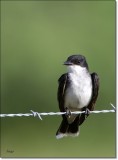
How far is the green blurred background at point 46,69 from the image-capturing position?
1194 cm

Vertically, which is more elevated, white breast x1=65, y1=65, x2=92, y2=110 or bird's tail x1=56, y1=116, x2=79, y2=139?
white breast x1=65, y1=65, x2=92, y2=110

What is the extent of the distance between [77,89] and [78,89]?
1cm

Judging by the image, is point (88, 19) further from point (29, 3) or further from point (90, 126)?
point (90, 126)

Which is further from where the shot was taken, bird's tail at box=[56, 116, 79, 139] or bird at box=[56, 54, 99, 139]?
bird's tail at box=[56, 116, 79, 139]

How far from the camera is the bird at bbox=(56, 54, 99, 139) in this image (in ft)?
30.5

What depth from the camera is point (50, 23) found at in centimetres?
1548

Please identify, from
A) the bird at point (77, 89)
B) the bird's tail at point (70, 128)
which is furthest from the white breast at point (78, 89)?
the bird's tail at point (70, 128)

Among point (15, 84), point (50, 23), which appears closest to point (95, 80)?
point (15, 84)

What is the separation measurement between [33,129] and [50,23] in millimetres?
3572

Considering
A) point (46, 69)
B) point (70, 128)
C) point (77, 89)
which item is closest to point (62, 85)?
point (77, 89)

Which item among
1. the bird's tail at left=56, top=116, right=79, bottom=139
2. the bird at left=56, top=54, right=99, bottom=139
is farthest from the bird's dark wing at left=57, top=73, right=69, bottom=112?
the bird's tail at left=56, top=116, right=79, bottom=139

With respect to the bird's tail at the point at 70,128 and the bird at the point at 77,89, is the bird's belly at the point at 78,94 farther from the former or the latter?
the bird's tail at the point at 70,128

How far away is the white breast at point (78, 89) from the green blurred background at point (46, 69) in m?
1.71

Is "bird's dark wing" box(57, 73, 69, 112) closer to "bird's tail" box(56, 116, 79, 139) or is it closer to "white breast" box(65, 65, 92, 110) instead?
"white breast" box(65, 65, 92, 110)
